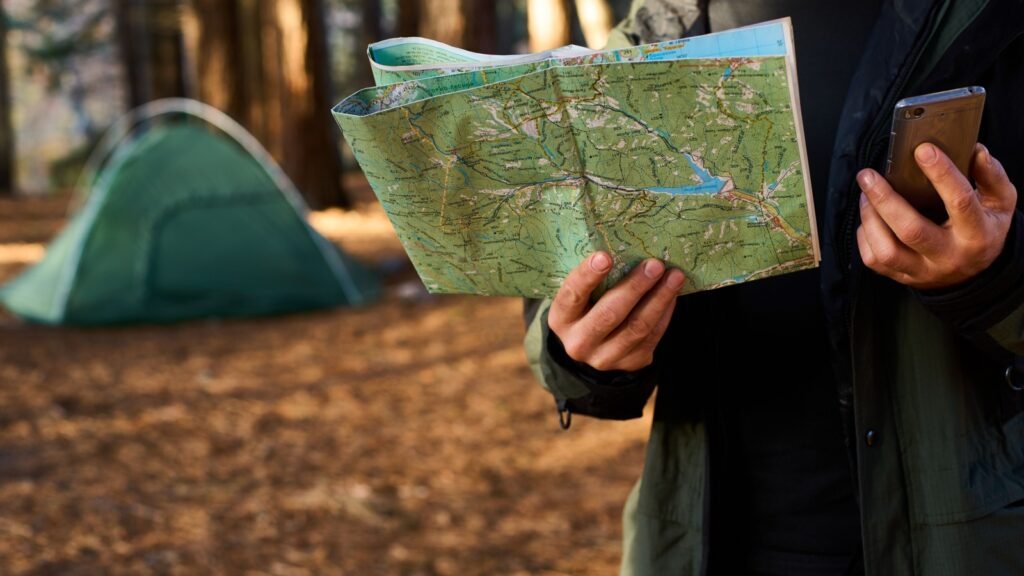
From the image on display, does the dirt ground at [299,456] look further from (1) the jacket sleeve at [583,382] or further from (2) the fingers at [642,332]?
(2) the fingers at [642,332]

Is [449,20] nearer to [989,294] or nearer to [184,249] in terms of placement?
[184,249]

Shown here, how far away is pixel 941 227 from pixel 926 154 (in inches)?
4.4

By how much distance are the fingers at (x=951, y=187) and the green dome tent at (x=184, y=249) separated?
6.93 metres

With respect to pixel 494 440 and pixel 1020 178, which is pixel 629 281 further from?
pixel 494 440

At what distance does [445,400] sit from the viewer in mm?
5727

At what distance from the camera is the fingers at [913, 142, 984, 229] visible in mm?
1248

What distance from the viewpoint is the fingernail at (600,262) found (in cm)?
141

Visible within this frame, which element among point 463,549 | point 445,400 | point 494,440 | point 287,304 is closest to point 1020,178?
point 463,549

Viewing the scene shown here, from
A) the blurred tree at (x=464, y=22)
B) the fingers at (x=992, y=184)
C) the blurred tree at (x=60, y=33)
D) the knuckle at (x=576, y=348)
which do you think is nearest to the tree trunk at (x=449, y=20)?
the blurred tree at (x=464, y=22)

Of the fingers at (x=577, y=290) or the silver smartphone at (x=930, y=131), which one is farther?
→ the fingers at (x=577, y=290)

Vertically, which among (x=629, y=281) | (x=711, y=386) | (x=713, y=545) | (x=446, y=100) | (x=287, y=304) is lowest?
(x=287, y=304)

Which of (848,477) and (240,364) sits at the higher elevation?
(848,477)

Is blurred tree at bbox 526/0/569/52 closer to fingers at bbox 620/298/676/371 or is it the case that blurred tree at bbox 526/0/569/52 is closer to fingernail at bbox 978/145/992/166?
fingers at bbox 620/298/676/371

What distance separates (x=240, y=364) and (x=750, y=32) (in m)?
5.66
